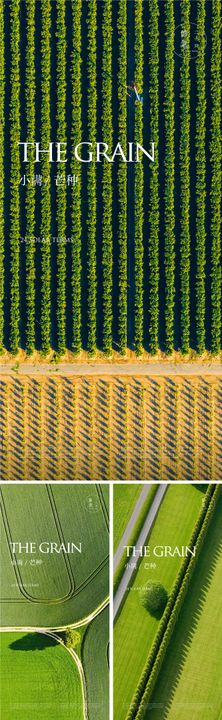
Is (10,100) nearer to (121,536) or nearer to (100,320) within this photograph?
(100,320)

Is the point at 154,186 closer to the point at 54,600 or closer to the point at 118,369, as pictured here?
the point at 118,369

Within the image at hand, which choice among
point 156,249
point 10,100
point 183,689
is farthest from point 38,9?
point 183,689

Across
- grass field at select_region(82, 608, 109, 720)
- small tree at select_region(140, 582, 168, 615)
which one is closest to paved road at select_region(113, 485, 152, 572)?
small tree at select_region(140, 582, 168, 615)

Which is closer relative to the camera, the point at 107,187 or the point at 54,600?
the point at 54,600

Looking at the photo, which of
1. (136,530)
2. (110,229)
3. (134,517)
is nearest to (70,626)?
(136,530)

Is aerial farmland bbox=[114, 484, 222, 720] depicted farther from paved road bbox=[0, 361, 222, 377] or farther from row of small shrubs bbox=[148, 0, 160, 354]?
row of small shrubs bbox=[148, 0, 160, 354]

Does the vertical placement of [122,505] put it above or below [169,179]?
below
